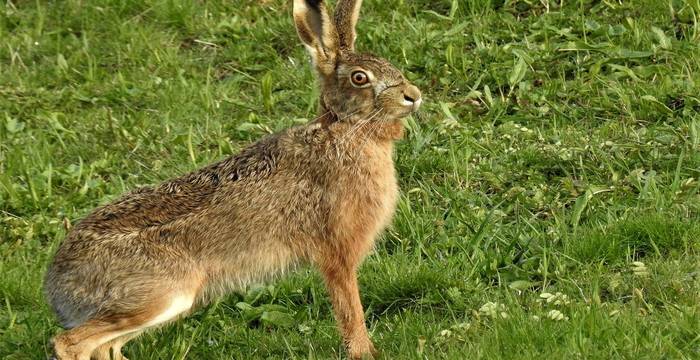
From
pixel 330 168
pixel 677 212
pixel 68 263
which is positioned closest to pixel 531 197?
pixel 677 212

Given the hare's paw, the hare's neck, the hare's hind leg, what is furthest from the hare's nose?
the hare's hind leg

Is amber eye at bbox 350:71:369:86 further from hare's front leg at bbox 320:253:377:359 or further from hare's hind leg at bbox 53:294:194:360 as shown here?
hare's hind leg at bbox 53:294:194:360

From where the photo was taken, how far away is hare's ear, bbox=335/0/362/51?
6789mm

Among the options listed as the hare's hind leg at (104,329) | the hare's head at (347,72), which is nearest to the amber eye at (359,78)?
the hare's head at (347,72)

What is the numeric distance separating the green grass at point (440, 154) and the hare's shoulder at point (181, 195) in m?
0.56

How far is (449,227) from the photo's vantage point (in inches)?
291

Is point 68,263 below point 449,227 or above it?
above

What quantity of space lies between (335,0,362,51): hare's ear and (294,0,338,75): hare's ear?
0.09 meters

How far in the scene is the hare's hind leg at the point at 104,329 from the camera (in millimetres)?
6082

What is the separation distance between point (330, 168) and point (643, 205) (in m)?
1.71

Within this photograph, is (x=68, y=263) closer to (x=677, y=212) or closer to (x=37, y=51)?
(x=677, y=212)

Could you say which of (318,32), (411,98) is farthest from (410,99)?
(318,32)

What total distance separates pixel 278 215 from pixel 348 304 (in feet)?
1.72

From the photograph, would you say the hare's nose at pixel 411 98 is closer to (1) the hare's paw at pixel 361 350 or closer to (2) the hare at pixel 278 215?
(2) the hare at pixel 278 215
